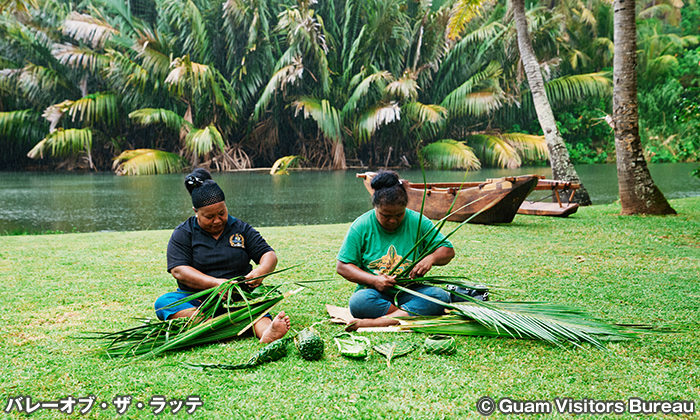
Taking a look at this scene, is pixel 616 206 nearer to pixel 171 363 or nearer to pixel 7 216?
pixel 171 363

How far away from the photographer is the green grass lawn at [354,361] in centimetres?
227

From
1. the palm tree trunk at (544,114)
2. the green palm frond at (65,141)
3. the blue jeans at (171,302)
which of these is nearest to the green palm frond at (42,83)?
the green palm frond at (65,141)

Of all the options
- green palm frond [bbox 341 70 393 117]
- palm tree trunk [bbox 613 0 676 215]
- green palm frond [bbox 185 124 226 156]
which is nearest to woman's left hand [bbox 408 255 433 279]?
palm tree trunk [bbox 613 0 676 215]

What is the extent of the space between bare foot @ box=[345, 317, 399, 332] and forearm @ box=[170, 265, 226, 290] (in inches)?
31.6

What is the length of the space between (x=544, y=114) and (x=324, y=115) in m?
13.4

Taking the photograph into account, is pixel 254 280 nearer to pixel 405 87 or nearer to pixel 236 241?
pixel 236 241

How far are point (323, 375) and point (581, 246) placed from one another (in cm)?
467

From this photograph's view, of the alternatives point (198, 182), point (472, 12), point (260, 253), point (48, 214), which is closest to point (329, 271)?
point (260, 253)

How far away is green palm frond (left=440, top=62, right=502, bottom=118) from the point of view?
23048mm

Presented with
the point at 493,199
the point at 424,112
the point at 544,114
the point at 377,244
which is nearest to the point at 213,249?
the point at 377,244

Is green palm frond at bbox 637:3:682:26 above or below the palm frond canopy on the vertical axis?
above

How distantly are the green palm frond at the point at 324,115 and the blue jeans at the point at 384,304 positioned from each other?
774 inches

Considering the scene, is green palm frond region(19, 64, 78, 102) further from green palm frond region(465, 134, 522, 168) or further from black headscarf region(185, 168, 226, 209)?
black headscarf region(185, 168, 226, 209)

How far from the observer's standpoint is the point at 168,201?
14055mm
